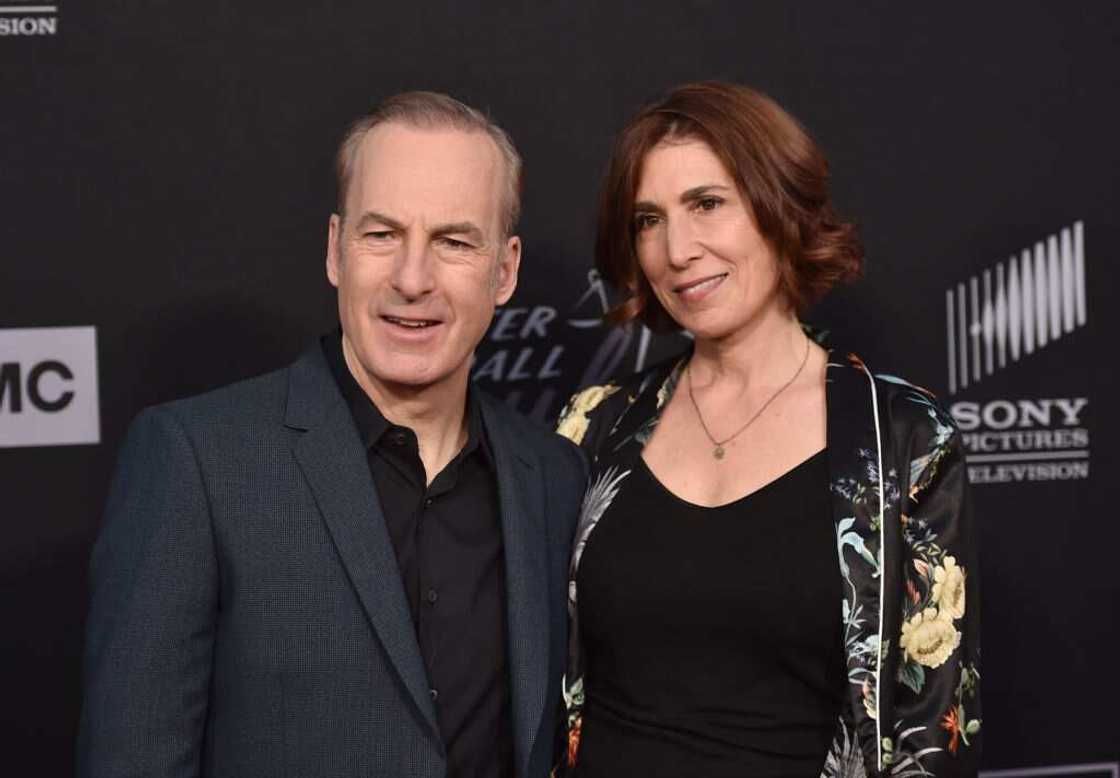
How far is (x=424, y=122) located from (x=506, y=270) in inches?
10.3

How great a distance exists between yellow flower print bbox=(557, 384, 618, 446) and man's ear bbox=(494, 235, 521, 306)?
46 centimetres

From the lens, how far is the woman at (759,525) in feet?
6.64

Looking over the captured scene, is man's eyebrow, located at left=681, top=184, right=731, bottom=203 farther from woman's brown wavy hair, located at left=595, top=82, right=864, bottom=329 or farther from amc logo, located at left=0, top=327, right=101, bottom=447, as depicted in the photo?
amc logo, located at left=0, top=327, right=101, bottom=447

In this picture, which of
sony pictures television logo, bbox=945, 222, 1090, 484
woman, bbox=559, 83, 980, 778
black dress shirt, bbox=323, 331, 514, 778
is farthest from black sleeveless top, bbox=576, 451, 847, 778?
sony pictures television logo, bbox=945, 222, 1090, 484

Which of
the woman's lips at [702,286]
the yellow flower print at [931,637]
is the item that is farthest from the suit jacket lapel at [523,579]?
the yellow flower print at [931,637]

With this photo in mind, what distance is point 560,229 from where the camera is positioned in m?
2.90

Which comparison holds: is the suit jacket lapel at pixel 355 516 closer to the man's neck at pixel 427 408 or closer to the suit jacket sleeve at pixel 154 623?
the man's neck at pixel 427 408

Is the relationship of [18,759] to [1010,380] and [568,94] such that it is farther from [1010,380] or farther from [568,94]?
[1010,380]

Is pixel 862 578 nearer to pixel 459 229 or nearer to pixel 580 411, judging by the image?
pixel 580 411

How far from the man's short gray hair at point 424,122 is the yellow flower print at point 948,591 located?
843mm

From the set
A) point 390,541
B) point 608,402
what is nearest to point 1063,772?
point 608,402

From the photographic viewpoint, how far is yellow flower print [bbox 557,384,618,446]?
2432 mm

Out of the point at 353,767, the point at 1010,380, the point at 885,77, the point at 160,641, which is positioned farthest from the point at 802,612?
the point at 885,77

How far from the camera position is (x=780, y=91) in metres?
2.95
